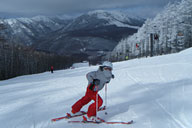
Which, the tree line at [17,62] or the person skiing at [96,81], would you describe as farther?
the tree line at [17,62]

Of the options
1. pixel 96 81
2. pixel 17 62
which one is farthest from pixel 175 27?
pixel 17 62

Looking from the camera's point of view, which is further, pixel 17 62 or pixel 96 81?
pixel 17 62

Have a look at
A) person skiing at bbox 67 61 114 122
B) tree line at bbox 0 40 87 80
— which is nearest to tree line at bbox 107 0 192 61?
tree line at bbox 0 40 87 80

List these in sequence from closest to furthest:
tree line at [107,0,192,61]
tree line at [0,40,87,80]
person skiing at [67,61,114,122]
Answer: person skiing at [67,61,114,122] → tree line at [107,0,192,61] → tree line at [0,40,87,80]

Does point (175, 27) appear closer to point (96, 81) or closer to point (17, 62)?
point (96, 81)

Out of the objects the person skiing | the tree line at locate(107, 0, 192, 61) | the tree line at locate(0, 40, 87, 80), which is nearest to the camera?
the person skiing

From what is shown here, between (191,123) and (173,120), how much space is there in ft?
1.27

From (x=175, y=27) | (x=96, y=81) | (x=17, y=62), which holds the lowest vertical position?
(x=96, y=81)

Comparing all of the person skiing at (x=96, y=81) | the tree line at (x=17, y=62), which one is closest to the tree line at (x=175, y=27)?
the tree line at (x=17, y=62)

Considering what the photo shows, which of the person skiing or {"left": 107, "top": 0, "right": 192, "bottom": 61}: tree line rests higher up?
{"left": 107, "top": 0, "right": 192, "bottom": 61}: tree line

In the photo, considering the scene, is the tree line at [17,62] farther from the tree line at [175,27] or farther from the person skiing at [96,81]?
the person skiing at [96,81]

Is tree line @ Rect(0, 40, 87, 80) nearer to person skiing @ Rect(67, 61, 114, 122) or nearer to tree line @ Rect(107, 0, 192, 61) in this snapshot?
tree line @ Rect(107, 0, 192, 61)

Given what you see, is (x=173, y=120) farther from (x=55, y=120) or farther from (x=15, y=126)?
(x=15, y=126)

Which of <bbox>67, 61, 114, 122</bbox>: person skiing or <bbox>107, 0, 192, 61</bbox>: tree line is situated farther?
<bbox>107, 0, 192, 61</bbox>: tree line
